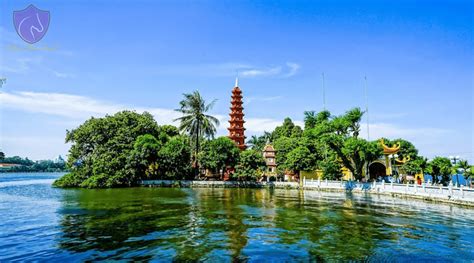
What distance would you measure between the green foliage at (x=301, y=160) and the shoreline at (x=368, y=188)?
4379 millimetres

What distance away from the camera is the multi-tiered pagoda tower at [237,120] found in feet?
191

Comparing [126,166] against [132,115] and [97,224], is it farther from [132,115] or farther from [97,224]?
[97,224]

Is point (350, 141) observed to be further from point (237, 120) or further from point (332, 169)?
point (237, 120)

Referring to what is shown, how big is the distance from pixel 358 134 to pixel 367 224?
20652 millimetres

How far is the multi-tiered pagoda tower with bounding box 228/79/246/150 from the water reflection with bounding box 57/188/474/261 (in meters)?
38.8

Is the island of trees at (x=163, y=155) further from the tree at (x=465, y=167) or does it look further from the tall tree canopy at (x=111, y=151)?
the tree at (x=465, y=167)

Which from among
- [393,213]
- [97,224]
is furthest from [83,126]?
[393,213]

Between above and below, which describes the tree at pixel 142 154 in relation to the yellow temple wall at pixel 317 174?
above

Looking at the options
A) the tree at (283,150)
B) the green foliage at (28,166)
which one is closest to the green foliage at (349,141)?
the tree at (283,150)

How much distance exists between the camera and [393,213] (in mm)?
19094

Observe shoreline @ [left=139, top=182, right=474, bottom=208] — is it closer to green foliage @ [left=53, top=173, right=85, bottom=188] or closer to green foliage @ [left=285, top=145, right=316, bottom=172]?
green foliage @ [left=285, top=145, right=316, bottom=172]

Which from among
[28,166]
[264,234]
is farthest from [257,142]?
[28,166]

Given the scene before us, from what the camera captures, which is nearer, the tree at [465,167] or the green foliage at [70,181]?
the tree at [465,167]

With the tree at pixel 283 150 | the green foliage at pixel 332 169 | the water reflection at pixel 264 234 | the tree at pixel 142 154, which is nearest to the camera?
the water reflection at pixel 264 234
